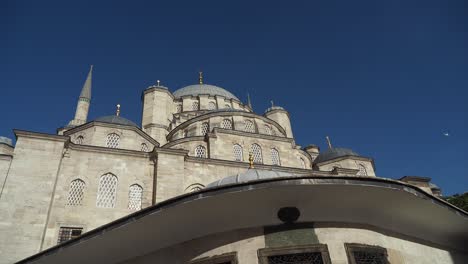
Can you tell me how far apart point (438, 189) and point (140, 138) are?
29.5 meters

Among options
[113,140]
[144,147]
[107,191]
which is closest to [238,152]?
[144,147]

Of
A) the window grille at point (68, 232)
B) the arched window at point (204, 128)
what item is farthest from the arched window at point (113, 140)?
the window grille at point (68, 232)

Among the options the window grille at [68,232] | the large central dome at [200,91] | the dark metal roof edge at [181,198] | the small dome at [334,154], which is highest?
the large central dome at [200,91]

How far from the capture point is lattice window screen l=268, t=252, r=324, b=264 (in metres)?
5.29

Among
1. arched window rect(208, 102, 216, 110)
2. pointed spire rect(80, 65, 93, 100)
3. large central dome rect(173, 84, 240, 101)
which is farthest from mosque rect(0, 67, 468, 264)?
large central dome rect(173, 84, 240, 101)

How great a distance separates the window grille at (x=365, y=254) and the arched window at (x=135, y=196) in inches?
465

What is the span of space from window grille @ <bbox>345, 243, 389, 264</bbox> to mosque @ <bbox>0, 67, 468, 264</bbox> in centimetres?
2

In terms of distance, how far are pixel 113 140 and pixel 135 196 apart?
4997 mm

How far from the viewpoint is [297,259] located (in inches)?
209

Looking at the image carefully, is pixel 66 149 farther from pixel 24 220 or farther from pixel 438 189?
pixel 438 189

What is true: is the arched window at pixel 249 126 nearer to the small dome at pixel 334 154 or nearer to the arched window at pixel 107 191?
the small dome at pixel 334 154

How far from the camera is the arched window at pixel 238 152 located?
19391 mm

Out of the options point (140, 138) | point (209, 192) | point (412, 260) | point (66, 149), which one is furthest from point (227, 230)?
point (140, 138)

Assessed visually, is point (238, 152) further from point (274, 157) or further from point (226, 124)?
point (226, 124)
